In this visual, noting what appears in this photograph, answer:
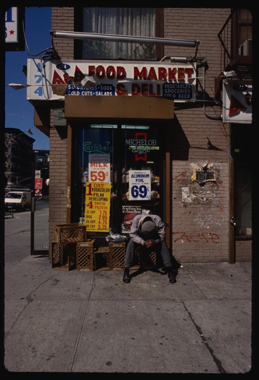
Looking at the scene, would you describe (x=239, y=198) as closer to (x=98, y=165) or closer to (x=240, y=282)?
(x=240, y=282)

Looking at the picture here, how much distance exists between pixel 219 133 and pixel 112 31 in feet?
12.2

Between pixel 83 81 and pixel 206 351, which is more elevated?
pixel 83 81

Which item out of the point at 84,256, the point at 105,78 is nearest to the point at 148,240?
the point at 84,256

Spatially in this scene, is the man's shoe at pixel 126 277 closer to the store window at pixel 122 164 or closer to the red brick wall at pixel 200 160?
the store window at pixel 122 164

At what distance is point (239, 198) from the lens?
601cm

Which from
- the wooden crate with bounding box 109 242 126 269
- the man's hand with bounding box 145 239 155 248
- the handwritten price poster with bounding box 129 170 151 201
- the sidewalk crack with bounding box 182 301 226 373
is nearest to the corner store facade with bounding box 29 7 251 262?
the handwritten price poster with bounding box 129 170 151 201

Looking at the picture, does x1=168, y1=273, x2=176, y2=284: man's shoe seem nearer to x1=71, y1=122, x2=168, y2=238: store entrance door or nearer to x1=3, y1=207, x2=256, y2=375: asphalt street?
x1=3, y1=207, x2=256, y2=375: asphalt street

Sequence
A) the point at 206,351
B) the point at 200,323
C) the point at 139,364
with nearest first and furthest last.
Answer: the point at 139,364 < the point at 206,351 < the point at 200,323

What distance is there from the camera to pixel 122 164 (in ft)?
18.9

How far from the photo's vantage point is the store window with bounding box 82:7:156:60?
6.11m

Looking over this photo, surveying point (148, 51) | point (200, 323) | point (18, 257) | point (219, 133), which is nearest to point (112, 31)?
point (148, 51)

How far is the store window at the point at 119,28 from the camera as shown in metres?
6.11

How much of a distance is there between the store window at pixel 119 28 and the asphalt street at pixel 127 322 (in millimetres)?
5135

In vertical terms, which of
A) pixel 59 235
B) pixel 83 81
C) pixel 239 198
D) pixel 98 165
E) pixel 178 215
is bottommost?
pixel 59 235
